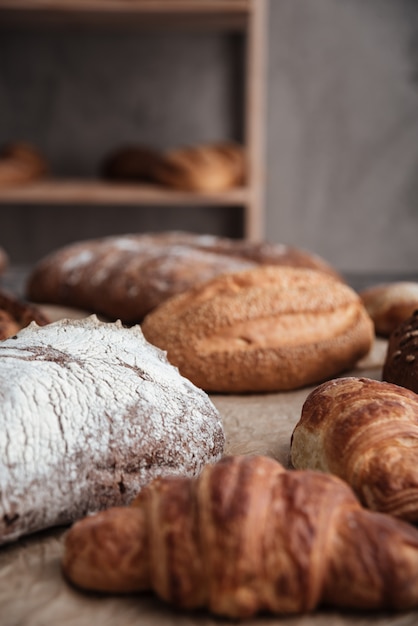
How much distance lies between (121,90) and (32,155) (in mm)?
490

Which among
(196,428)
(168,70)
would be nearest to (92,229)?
(168,70)

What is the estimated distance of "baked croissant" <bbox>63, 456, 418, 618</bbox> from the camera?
2.04 feet

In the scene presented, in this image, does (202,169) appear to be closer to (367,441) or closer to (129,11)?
(129,11)

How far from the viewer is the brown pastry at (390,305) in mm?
1562

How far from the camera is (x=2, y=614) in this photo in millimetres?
669

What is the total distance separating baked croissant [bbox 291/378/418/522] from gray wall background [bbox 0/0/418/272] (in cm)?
230

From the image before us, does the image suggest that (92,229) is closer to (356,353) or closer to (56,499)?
(356,353)

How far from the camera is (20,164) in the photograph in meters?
2.68

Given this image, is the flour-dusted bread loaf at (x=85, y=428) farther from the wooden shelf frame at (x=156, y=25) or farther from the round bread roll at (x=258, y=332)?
the wooden shelf frame at (x=156, y=25)

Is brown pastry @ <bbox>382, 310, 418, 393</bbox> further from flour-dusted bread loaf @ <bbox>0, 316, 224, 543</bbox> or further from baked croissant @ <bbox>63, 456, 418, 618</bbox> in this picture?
baked croissant @ <bbox>63, 456, 418, 618</bbox>

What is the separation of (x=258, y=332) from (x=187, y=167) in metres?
1.45

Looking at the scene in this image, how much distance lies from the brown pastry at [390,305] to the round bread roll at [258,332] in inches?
8.4

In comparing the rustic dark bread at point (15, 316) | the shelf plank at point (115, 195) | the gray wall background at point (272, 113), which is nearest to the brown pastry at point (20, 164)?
the shelf plank at point (115, 195)

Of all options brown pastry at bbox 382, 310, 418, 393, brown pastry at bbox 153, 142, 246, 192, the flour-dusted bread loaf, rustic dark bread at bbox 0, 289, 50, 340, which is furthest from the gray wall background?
the flour-dusted bread loaf
